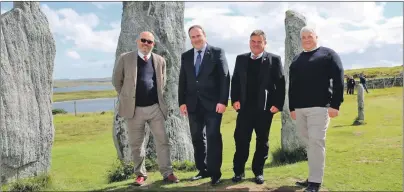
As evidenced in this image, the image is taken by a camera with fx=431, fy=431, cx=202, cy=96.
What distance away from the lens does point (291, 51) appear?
11070mm

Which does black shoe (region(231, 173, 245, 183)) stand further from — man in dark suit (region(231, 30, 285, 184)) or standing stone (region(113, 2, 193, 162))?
standing stone (region(113, 2, 193, 162))

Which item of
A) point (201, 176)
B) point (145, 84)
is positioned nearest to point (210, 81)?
point (145, 84)

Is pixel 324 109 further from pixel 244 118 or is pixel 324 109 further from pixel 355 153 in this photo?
pixel 355 153

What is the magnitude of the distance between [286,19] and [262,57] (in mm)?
4152

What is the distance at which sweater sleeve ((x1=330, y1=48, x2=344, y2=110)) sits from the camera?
6853mm

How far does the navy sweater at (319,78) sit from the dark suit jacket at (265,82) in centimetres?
45

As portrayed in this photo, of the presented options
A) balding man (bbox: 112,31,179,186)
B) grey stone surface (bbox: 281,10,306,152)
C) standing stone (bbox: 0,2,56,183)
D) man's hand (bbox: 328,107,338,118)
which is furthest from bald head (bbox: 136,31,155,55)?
grey stone surface (bbox: 281,10,306,152)

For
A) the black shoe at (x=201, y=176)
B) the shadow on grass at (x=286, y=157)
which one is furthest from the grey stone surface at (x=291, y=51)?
the black shoe at (x=201, y=176)

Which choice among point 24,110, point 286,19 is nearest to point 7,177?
point 24,110

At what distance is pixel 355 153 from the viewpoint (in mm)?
11586

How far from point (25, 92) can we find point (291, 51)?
6539mm

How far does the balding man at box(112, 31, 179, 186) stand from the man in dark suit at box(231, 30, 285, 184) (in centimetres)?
139

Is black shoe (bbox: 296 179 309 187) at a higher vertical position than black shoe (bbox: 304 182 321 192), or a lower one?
lower

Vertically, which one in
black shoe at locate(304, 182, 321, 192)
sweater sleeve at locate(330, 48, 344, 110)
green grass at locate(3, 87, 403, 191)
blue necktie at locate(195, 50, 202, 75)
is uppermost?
blue necktie at locate(195, 50, 202, 75)
